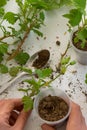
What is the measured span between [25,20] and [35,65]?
6.5 inches

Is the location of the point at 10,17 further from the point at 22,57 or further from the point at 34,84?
the point at 34,84

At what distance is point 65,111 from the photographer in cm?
96

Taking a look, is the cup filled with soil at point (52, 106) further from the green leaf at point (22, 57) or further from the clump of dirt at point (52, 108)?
the green leaf at point (22, 57)

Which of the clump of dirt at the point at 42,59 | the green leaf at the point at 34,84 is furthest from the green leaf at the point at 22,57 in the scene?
the green leaf at the point at 34,84

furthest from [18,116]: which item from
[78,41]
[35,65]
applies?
[78,41]

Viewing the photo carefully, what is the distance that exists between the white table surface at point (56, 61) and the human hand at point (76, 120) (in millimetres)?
63

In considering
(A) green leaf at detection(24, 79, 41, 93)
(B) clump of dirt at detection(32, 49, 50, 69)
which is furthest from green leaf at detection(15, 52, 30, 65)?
(A) green leaf at detection(24, 79, 41, 93)

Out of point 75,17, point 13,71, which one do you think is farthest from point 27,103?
point 75,17

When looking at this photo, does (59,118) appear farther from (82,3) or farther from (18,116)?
(82,3)

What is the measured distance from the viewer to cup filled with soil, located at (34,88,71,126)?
3.10 feet

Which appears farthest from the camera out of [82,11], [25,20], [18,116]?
[25,20]

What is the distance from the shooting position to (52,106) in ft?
3.17

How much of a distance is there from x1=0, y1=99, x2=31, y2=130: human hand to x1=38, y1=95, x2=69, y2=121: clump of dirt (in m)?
0.06

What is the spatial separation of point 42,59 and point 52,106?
212 millimetres
